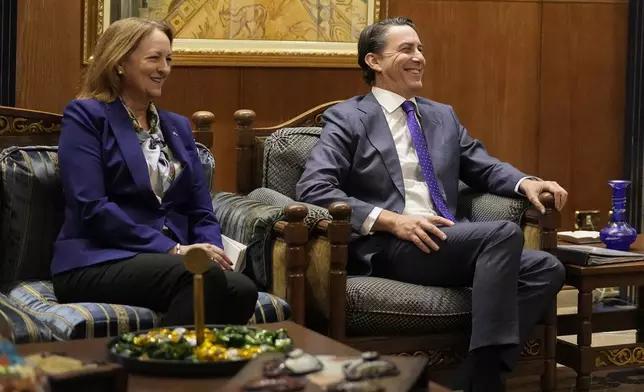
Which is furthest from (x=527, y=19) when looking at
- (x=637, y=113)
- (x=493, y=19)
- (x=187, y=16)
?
(x=187, y=16)

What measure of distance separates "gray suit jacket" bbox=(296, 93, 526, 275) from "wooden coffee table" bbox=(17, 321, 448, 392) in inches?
41.2

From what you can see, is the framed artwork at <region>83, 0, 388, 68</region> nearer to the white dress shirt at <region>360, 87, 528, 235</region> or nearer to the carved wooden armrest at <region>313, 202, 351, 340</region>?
the white dress shirt at <region>360, 87, 528, 235</region>

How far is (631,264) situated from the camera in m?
3.98

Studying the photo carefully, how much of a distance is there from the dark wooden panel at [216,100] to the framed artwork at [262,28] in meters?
0.06

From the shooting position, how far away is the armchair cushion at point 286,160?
414cm

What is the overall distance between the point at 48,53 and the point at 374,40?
1.33 metres

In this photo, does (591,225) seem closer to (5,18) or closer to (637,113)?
(637,113)

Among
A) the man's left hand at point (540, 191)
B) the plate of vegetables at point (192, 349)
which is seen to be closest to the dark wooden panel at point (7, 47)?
the man's left hand at point (540, 191)

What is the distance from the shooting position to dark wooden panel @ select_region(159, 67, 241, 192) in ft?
16.0

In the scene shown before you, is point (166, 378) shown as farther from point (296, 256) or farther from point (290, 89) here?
point (290, 89)

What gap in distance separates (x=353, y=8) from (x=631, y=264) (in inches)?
72.1

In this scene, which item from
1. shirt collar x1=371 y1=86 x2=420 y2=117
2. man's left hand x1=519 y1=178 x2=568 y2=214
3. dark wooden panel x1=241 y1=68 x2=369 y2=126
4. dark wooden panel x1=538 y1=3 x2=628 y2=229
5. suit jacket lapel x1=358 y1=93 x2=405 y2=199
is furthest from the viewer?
dark wooden panel x1=538 y1=3 x2=628 y2=229

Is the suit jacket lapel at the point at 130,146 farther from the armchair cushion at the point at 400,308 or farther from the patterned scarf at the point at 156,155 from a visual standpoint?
the armchair cushion at the point at 400,308

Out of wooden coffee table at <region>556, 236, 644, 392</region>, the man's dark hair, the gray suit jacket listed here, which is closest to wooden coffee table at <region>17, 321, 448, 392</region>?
the gray suit jacket
